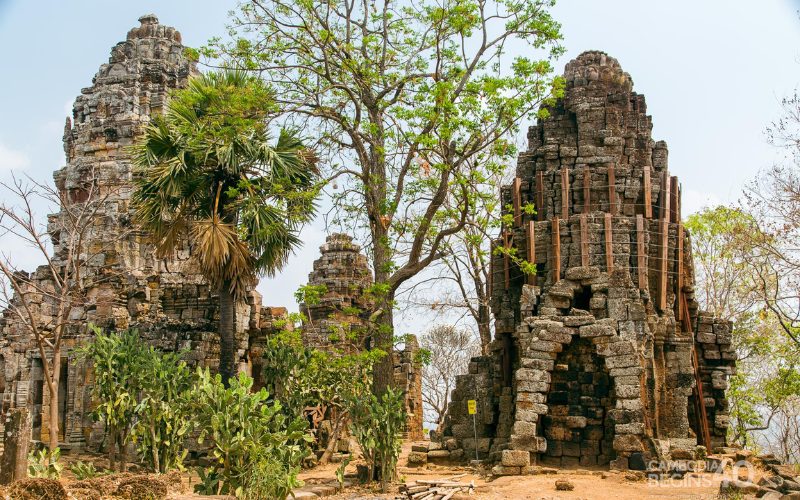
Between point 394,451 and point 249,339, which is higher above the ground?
point 249,339

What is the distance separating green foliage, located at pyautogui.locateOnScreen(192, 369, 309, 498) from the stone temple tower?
518 cm

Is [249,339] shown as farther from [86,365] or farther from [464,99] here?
[464,99]

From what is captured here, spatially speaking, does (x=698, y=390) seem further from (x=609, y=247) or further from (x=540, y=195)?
(x=540, y=195)

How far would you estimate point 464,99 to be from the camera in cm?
1653

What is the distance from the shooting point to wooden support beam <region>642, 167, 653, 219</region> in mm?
20812

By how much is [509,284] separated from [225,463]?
10.1 m

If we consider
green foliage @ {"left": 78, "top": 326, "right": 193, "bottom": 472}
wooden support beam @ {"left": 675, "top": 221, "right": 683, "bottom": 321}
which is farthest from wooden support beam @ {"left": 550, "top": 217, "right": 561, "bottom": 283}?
green foliage @ {"left": 78, "top": 326, "right": 193, "bottom": 472}

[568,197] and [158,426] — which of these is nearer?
[158,426]

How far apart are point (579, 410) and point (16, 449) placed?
33.3ft

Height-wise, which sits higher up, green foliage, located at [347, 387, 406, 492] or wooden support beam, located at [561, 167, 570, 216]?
wooden support beam, located at [561, 167, 570, 216]

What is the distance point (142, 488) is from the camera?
1202 cm

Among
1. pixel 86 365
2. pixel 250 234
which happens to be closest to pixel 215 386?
pixel 250 234

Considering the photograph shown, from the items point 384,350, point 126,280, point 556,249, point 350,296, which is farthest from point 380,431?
point 350,296

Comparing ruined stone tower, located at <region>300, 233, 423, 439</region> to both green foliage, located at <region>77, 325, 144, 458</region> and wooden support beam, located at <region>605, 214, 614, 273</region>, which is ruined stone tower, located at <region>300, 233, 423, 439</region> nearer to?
wooden support beam, located at <region>605, 214, 614, 273</region>
